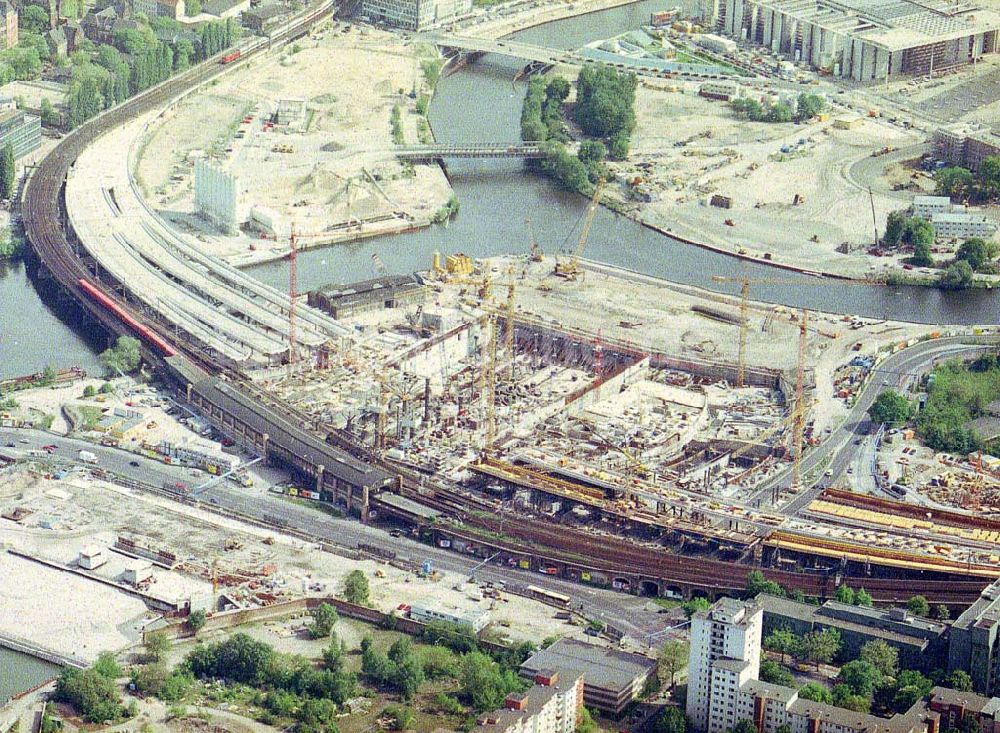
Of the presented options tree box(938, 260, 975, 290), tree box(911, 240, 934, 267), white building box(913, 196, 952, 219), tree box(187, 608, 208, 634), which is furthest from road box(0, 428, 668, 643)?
white building box(913, 196, 952, 219)

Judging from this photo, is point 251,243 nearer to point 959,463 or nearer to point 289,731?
point 959,463

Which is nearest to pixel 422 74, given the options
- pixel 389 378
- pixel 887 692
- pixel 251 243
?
pixel 251 243

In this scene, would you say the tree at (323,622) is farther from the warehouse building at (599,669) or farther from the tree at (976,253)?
the tree at (976,253)

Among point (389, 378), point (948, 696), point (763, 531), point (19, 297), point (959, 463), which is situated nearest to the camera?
point (948, 696)

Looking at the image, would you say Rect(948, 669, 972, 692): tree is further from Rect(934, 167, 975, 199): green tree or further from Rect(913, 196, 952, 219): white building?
Rect(934, 167, 975, 199): green tree

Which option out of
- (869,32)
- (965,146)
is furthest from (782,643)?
(869,32)

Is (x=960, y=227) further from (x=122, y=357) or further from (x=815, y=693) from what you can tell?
(x=815, y=693)
